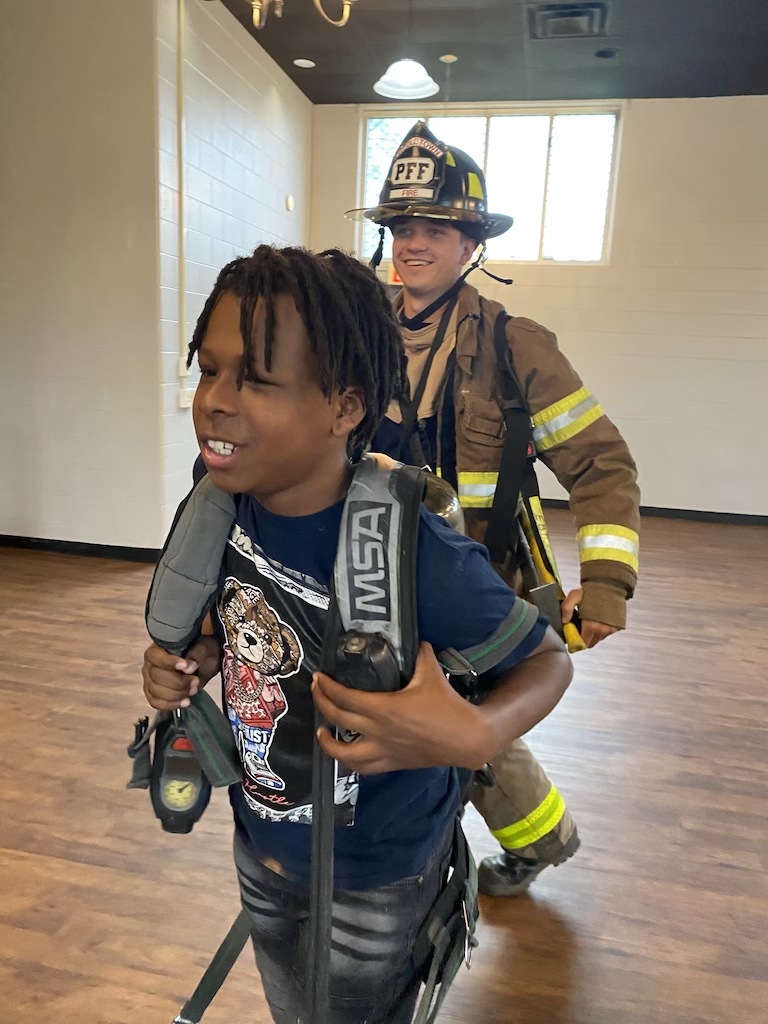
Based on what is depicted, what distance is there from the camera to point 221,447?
657mm

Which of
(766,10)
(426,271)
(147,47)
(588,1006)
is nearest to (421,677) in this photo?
(426,271)

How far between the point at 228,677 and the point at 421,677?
30 centimetres

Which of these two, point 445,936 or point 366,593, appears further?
point 445,936

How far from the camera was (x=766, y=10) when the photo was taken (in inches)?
176

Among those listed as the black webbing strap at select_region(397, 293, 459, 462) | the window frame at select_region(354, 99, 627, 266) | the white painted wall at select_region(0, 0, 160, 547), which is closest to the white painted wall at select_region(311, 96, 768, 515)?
the window frame at select_region(354, 99, 627, 266)

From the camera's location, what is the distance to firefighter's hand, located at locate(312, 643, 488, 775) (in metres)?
0.60

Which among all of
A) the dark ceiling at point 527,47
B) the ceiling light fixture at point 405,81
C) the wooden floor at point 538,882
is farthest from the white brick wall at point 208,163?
the wooden floor at point 538,882

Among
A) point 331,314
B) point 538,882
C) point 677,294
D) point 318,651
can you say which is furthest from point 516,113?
point 318,651

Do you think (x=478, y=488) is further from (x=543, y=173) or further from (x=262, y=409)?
(x=543, y=173)

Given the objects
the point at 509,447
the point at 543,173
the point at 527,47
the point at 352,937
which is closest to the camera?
the point at 352,937

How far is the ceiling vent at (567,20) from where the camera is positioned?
14.7 ft

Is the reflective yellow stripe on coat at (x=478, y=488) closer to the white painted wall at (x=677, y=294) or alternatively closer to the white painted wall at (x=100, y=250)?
the white painted wall at (x=100, y=250)

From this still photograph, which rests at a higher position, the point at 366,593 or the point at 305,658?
the point at 366,593

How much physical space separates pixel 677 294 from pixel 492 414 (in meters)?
5.77
